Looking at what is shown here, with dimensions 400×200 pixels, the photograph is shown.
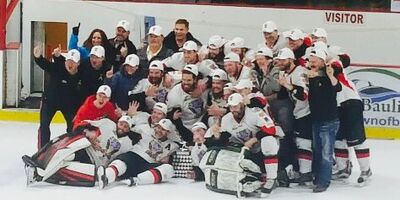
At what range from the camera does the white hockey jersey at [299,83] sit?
6965 mm

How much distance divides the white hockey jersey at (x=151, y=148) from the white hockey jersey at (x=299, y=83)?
102 centimetres

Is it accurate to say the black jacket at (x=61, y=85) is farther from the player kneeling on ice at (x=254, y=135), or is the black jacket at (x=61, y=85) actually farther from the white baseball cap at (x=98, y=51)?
the player kneeling on ice at (x=254, y=135)

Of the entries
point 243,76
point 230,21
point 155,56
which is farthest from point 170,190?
point 230,21

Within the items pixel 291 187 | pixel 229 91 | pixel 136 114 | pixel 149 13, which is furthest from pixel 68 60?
pixel 149 13

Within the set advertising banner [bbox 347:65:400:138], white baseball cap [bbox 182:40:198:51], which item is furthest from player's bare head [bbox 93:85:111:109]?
advertising banner [bbox 347:65:400:138]

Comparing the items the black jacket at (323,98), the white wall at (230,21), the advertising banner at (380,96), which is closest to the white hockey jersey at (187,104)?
the black jacket at (323,98)

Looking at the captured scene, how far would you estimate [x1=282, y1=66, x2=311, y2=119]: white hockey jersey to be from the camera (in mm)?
6965

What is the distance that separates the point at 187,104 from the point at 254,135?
0.73 metres

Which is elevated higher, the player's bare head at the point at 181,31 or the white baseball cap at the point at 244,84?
the player's bare head at the point at 181,31

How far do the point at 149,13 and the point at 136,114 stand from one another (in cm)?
269

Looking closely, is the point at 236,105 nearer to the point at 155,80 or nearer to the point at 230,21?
the point at 155,80

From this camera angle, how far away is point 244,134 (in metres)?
6.91

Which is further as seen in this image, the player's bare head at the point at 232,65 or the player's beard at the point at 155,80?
the player's beard at the point at 155,80

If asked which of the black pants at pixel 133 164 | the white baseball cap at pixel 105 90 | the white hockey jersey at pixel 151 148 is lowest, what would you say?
the black pants at pixel 133 164
